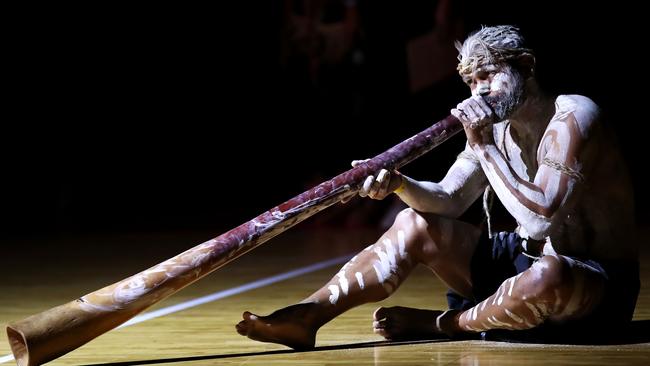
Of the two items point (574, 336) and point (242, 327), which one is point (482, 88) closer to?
point (574, 336)

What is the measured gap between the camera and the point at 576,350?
9.29 ft

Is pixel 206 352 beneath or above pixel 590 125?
beneath

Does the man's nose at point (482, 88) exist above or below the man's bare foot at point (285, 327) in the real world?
above

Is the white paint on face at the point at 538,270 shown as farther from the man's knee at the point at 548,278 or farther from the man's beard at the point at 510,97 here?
the man's beard at the point at 510,97

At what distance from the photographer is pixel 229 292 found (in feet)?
14.9

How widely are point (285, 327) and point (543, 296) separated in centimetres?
64

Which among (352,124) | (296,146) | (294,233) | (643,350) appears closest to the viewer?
(643,350)

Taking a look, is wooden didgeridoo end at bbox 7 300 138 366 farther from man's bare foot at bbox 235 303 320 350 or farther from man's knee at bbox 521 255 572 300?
man's knee at bbox 521 255 572 300

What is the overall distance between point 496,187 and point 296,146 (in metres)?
7.20

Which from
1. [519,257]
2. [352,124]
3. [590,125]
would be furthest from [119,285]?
[352,124]

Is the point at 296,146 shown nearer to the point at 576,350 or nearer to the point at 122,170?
the point at 122,170

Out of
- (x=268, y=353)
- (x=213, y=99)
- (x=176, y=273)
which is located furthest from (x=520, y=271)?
(x=213, y=99)

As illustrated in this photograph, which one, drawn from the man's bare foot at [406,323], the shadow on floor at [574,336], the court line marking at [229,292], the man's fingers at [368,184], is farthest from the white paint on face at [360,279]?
the court line marking at [229,292]

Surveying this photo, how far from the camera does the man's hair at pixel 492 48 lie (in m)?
2.97
